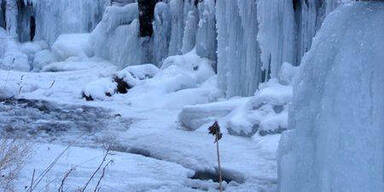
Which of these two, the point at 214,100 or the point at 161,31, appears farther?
the point at 161,31

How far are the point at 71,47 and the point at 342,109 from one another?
15.9 m

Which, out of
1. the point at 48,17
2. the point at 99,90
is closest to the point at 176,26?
the point at 99,90

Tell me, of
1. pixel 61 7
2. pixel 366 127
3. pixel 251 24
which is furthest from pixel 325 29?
pixel 61 7

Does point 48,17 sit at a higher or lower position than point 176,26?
lower

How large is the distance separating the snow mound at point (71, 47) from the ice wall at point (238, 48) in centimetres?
840

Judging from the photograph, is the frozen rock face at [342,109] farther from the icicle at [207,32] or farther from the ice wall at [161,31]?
the ice wall at [161,31]

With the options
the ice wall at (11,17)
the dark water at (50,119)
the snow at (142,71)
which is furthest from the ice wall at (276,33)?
the ice wall at (11,17)

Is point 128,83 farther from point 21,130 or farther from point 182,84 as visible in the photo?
point 21,130

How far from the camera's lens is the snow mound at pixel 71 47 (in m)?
17.7

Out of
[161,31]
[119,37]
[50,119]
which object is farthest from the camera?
[119,37]

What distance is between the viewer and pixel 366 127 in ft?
8.00

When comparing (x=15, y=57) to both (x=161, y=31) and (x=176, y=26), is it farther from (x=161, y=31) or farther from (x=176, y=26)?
(x=176, y=26)

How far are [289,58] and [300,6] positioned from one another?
83cm

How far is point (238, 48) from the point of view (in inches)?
387
